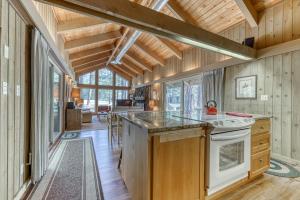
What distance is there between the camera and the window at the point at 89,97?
1089 centimetres

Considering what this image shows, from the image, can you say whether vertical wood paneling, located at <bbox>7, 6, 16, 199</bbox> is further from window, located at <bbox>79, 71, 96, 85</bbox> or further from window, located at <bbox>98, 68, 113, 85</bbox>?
window, located at <bbox>98, 68, 113, 85</bbox>

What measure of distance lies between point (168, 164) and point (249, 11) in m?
3.86

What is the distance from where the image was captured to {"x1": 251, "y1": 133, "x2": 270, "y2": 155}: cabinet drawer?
220cm

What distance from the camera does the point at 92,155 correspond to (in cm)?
322

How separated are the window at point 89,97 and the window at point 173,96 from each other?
18.8 ft

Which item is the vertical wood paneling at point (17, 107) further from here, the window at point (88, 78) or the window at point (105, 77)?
the window at point (105, 77)

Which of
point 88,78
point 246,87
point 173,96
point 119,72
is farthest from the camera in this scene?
point 119,72

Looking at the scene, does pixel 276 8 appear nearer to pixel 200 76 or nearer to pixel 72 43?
pixel 200 76

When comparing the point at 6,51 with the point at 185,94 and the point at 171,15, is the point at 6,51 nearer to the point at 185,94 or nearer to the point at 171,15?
the point at 171,15

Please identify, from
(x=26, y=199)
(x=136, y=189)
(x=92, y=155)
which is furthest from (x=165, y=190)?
(x=92, y=155)

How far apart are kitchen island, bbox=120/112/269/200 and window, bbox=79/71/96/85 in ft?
33.0

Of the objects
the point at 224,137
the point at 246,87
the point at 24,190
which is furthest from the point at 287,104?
the point at 24,190

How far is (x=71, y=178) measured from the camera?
7.42 feet

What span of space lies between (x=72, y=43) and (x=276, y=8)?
5.39 meters
